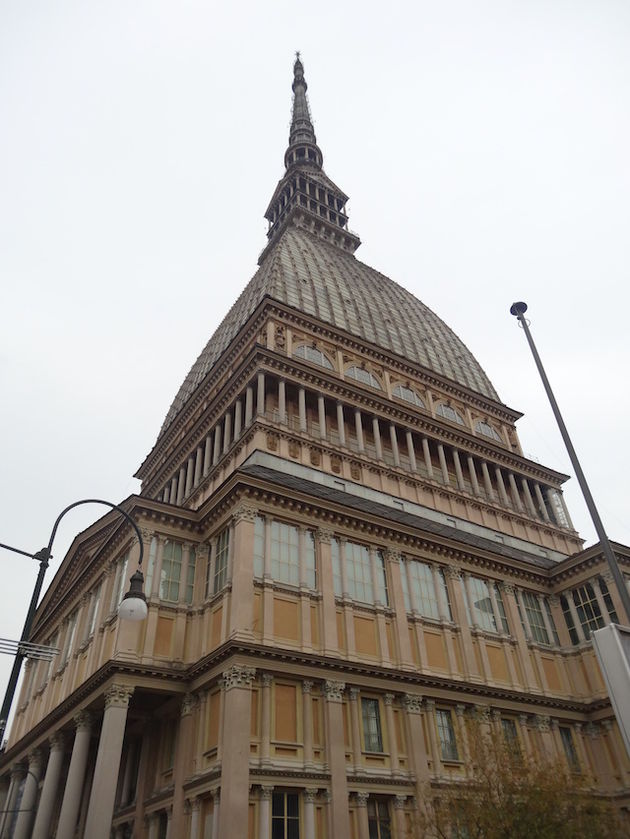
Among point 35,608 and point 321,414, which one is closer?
point 35,608

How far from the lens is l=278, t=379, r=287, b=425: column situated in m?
42.5

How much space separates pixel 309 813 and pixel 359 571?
11.9 metres

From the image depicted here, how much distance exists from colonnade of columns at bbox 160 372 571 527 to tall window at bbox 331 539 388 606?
32.2 feet

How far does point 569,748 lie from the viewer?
3744 cm

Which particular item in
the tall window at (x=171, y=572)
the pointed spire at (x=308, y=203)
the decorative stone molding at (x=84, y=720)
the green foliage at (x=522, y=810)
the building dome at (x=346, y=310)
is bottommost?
the green foliage at (x=522, y=810)

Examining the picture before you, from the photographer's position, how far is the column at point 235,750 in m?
24.5

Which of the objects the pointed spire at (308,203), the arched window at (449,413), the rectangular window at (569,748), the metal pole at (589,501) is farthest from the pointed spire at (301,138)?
the rectangular window at (569,748)

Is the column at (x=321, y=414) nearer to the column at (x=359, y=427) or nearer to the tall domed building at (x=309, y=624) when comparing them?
the tall domed building at (x=309, y=624)

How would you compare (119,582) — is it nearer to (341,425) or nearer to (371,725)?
(371,725)

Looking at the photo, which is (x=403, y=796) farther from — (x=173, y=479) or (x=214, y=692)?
(x=173, y=479)

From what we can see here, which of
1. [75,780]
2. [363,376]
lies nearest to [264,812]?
[75,780]

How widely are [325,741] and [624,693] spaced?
17389 millimetres

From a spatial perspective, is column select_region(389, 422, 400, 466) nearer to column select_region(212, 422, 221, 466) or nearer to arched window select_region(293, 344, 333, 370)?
arched window select_region(293, 344, 333, 370)

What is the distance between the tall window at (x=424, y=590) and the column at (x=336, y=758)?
24.4 ft
